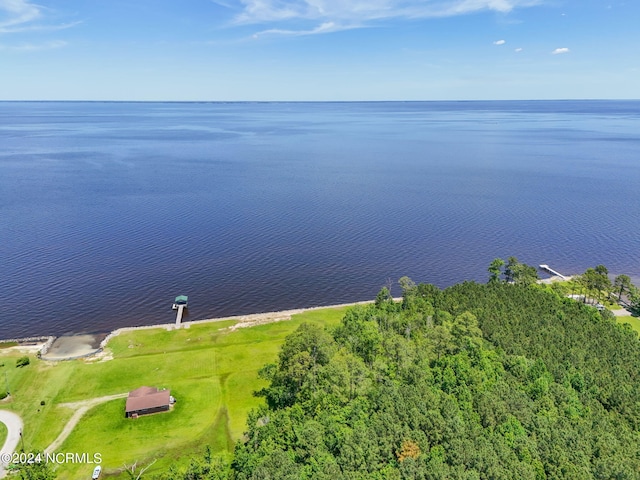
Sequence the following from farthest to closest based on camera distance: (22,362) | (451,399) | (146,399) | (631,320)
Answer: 1. (631,320)
2. (22,362)
3. (146,399)
4. (451,399)

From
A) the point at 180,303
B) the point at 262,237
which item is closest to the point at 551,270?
the point at 262,237

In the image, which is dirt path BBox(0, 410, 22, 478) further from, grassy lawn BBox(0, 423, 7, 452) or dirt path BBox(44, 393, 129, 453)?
dirt path BBox(44, 393, 129, 453)

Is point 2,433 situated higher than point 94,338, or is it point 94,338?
point 2,433

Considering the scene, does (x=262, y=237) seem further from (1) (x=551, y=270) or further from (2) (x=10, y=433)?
(2) (x=10, y=433)

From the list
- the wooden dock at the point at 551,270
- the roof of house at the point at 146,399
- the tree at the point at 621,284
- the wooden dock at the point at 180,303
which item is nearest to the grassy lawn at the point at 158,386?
the roof of house at the point at 146,399

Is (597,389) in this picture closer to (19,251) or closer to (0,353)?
(0,353)

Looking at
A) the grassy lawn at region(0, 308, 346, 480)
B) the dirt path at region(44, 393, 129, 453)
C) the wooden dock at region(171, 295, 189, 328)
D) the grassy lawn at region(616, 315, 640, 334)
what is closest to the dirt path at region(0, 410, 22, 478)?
the grassy lawn at region(0, 308, 346, 480)
